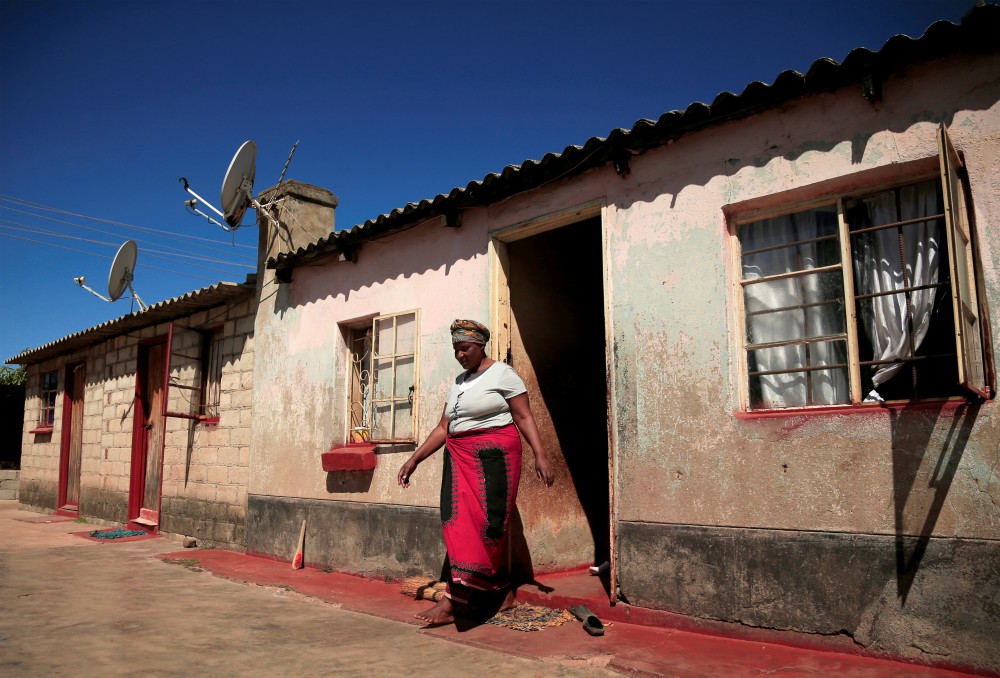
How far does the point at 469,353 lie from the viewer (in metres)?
5.04

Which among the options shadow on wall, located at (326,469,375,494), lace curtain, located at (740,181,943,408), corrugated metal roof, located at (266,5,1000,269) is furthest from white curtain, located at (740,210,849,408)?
shadow on wall, located at (326,469,375,494)

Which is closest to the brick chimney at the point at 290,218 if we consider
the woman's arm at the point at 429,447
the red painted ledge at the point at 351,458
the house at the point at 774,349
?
the house at the point at 774,349

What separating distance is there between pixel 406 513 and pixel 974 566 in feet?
14.0

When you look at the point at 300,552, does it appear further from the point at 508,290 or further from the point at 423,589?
the point at 508,290

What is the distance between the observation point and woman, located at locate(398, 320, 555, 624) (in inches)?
185

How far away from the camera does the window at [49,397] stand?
1446 centimetres

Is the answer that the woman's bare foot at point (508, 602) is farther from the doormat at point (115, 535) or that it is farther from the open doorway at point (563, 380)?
the doormat at point (115, 535)

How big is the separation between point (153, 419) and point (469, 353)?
25.9 feet

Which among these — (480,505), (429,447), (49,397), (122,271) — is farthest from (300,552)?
(49,397)

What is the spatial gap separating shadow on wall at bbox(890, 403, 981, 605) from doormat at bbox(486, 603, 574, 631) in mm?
2061

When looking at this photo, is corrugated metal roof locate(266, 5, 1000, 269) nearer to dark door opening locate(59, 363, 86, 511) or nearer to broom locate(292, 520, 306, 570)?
broom locate(292, 520, 306, 570)

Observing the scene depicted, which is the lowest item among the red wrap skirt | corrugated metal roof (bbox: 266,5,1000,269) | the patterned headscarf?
the red wrap skirt

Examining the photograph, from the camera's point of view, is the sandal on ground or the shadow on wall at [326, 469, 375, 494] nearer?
the sandal on ground

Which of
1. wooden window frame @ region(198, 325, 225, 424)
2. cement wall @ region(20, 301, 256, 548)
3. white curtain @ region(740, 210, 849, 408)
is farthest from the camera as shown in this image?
wooden window frame @ region(198, 325, 225, 424)
